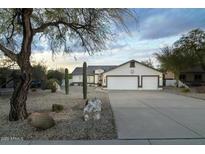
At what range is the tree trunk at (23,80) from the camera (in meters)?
10.2

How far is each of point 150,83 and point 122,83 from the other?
12.5ft

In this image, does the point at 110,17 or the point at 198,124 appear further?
the point at 110,17

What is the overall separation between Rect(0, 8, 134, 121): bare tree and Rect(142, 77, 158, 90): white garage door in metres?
27.6

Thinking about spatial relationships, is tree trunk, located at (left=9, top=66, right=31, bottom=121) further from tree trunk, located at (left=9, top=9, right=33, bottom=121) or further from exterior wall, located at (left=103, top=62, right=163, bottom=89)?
exterior wall, located at (left=103, top=62, right=163, bottom=89)

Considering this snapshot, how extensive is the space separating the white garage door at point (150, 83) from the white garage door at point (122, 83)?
1.09 meters

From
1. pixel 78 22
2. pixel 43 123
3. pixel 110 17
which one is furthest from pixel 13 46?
pixel 43 123

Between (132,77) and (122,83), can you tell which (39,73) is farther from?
(132,77)

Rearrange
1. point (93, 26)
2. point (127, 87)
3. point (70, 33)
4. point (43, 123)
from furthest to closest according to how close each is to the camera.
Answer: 1. point (127, 87)
2. point (70, 33)
3. point (93, 26)
4. point (43, 123)

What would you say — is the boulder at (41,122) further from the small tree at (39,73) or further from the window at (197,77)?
the window at (197,77)

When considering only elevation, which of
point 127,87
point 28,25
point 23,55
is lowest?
point 127,87

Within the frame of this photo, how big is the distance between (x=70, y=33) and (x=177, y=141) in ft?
24.1

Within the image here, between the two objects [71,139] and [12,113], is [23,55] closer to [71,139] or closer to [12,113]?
[12,113]

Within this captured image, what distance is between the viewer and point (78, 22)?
11.6m

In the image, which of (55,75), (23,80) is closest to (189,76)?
(55,75)
